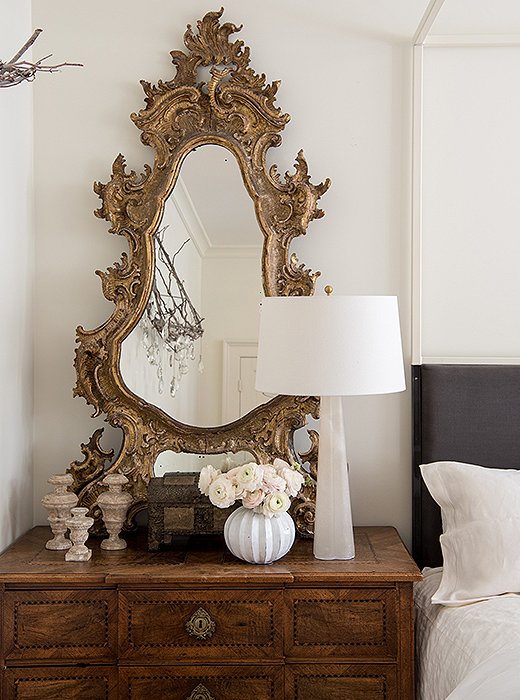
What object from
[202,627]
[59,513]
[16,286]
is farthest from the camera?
[16,286]

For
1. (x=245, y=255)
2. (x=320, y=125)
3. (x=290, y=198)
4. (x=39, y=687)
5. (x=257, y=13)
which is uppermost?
(x=257, y=13)

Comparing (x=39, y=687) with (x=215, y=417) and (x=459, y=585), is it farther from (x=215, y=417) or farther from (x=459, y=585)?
(x=459, y=585)

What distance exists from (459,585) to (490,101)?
1542mm

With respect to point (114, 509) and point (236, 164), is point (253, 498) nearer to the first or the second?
point (114, 509)

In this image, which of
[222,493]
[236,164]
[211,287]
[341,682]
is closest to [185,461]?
[222,493]

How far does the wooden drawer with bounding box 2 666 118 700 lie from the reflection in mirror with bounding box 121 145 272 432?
800 mm

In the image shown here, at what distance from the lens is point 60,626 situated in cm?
235

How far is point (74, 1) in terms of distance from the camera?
2873 mm

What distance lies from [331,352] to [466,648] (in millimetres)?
816

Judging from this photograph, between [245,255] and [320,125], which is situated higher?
[320,125]

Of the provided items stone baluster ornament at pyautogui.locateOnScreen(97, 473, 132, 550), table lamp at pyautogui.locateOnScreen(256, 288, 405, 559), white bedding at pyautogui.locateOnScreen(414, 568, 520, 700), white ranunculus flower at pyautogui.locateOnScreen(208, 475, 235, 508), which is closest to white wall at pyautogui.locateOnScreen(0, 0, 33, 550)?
stone baluster ornament at pyautogui.locateOnScreen(97, 473, 132, 550)

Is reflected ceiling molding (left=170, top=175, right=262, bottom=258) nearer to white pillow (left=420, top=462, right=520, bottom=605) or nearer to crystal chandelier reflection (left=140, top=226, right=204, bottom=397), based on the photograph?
crystal chandelier reflection (left=140, top=226, right=204, bottom=397)

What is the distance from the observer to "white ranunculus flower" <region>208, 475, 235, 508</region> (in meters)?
2.40

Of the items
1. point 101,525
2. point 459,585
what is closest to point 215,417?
Answer: point 101,525
